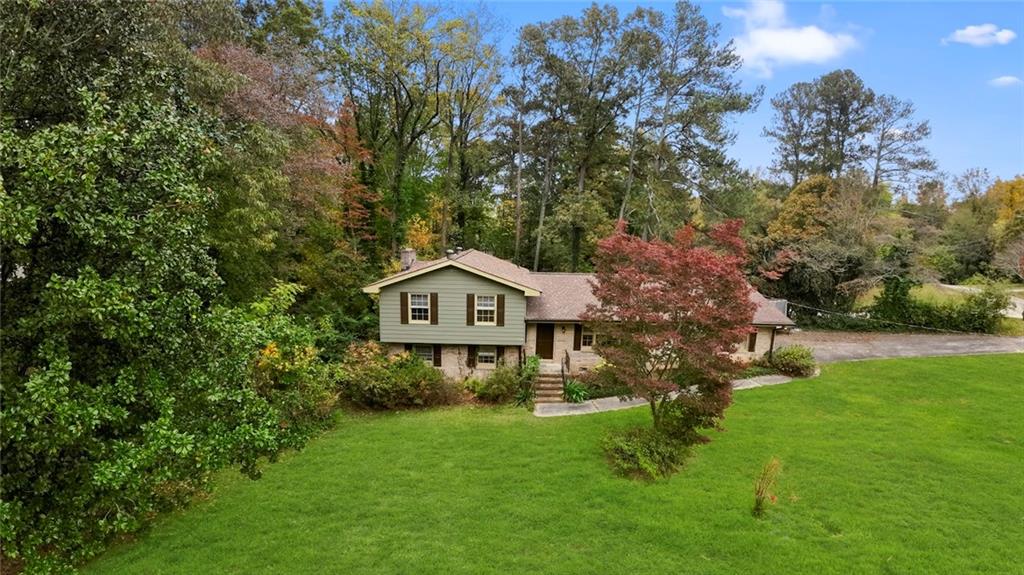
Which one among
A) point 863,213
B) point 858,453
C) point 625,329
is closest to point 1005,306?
point 863,213

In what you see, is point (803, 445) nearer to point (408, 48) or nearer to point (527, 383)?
point (527, 383)

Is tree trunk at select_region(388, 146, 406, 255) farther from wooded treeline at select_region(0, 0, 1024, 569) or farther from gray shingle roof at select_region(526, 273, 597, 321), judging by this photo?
gray shingle roof at select_region(526, 273, 597, 321)

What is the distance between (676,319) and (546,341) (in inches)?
338

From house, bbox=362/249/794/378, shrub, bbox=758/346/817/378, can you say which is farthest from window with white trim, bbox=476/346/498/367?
shrub, bbox=758/346/817/378

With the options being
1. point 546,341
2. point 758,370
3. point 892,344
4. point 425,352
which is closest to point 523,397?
point 546,341

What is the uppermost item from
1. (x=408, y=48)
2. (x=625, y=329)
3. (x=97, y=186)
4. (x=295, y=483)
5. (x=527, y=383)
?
(x=408, y=48)

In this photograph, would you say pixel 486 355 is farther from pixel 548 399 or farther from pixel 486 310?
pixel 548 399

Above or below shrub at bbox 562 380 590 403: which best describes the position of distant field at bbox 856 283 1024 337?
above

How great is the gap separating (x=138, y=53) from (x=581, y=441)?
43.8ft

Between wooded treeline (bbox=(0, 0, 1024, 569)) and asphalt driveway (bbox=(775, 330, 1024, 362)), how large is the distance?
3.23m

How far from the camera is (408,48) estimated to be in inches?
991

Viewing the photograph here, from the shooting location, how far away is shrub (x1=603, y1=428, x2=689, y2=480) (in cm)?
1252

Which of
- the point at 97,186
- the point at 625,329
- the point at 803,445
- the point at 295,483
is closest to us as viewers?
the point at 97,186

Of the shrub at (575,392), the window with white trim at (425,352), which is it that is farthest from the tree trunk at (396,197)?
the shrub at (575,392)
